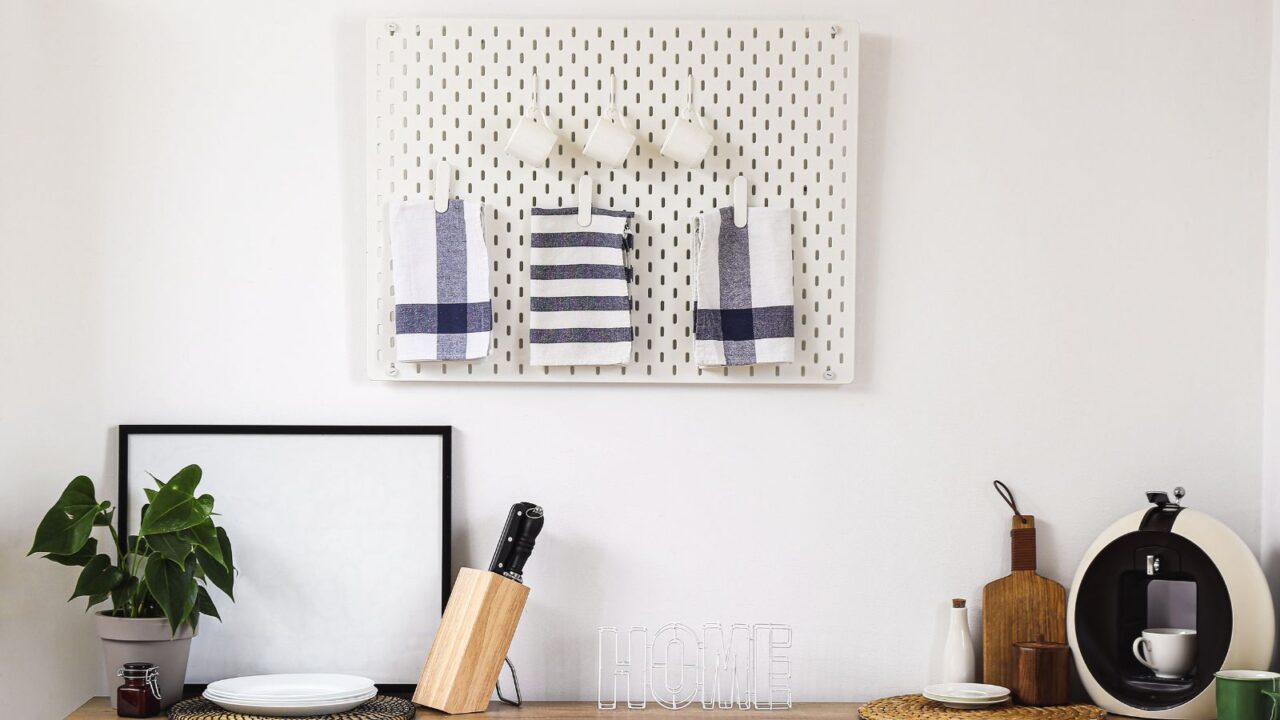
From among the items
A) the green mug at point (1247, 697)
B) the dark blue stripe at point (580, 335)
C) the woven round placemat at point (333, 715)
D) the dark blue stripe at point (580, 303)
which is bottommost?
the woven round placemat at point (333, 715)

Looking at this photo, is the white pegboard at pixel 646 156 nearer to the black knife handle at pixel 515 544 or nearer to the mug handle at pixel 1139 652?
the black knife handle at pixel 515 544

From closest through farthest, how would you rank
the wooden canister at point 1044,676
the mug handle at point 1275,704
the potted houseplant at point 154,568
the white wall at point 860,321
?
the mug handle at point 1275,704, the potted houseplant at point 154,568, the wooden canister at point 1044,676, the white wall at point 860,321

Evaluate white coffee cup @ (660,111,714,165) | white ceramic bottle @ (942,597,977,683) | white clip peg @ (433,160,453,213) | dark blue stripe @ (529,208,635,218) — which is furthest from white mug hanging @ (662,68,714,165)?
white ceramic bottle @ (942,597,977,683)

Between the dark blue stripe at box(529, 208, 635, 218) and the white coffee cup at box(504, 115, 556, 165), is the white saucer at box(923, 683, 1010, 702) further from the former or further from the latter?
the white coffee cup at box(504, 115, 556, 165)

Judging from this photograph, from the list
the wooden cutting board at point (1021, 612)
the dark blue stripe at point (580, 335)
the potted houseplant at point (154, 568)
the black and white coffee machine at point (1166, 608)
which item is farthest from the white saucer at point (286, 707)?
the black and white coffee machine at point (1166, 608)

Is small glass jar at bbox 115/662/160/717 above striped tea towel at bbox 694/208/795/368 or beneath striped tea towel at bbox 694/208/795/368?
beneath

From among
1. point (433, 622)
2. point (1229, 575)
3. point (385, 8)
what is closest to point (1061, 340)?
point (1229, 575)

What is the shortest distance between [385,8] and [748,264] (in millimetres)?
689

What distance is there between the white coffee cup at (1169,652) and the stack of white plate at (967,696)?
0.21 metres

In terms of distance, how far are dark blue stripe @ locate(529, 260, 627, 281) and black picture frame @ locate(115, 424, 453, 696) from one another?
0.27 m

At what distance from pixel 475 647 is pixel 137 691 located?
1.52 feet

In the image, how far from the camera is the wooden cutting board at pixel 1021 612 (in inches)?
62.7

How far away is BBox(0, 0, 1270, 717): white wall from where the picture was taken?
5.33 ft

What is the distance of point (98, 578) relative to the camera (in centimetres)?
147
